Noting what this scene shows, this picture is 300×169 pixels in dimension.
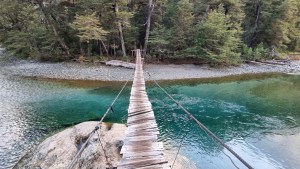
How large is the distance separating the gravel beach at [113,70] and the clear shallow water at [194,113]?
5.77 ft

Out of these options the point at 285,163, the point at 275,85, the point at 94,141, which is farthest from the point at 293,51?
the point at 94,141

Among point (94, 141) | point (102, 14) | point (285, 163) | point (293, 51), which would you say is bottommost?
point (285, 163)

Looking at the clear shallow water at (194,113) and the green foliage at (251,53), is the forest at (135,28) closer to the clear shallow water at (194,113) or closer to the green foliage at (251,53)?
the green foliage at (251,53)

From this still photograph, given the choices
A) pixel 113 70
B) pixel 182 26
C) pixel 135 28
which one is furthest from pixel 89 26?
pixel 182 26

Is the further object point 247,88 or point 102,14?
point 102,14

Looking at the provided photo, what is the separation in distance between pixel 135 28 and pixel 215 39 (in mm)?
8099

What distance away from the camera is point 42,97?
16531 millimetres

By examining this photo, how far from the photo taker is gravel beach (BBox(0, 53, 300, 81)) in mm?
21797

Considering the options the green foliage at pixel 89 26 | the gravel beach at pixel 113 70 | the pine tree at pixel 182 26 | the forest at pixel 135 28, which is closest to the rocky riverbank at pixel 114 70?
the gravel beach at pixel 113 70

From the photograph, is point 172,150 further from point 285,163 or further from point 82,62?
point 82,62

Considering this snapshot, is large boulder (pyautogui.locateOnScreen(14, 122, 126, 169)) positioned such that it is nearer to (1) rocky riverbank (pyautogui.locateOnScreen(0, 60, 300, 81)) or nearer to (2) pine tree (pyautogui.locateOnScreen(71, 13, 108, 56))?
(1) rocky riverbank (pyautogui.locateOnScreen(0, 60, 300, 81))

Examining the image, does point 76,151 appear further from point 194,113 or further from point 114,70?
point 114,70

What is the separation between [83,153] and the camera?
25.9 feet

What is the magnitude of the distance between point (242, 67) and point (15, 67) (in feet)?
73.2
